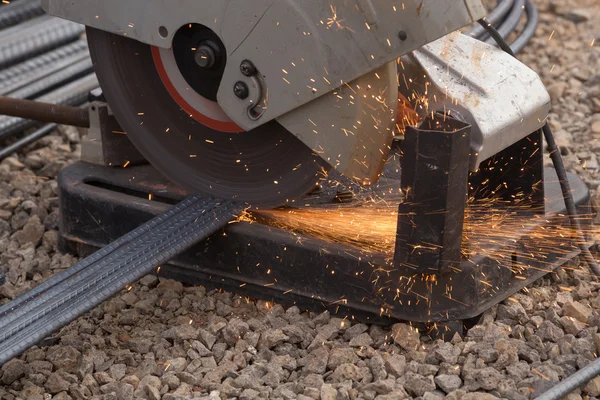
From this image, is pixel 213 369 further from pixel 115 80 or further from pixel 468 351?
pixel 115 80

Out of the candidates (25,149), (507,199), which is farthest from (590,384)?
(25,149)

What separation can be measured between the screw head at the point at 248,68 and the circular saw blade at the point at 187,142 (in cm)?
23

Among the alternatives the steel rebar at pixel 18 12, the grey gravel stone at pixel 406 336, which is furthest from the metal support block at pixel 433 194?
the steel rebar at pixel 18 12

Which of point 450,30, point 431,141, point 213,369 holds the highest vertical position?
point 450,30

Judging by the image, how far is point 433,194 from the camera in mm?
3117

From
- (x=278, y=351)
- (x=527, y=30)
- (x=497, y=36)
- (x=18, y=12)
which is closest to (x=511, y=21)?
(x=527, y=30)

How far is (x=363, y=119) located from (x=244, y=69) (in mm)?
378

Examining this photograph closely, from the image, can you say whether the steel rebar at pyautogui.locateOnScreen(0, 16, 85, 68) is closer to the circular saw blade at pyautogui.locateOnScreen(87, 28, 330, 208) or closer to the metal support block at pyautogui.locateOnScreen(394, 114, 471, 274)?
the circular saw blade at pyautogui.locateOnScreen(87, 28, 330, 208)

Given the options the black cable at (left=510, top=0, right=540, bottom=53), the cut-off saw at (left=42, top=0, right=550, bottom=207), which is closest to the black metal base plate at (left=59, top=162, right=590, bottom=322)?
the cut-off saw at (left=42, top=0, right=550, bottom=207)

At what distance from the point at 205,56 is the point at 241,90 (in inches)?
6.2

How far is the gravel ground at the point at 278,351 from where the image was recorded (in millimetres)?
3025

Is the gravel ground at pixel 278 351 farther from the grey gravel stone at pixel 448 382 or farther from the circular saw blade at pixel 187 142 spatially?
the circular saw blade at pixel 187 142

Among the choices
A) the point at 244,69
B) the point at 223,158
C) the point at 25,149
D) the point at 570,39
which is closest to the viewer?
the point at 244,69

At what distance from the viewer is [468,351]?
10.4 feet
